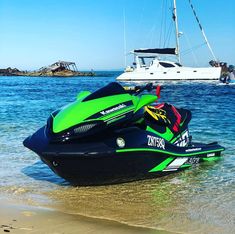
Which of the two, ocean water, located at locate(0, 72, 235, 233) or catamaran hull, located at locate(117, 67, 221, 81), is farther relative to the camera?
catamaran hull, located at locate(117, 67, 221, 81)

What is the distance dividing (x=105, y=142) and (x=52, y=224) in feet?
4.02

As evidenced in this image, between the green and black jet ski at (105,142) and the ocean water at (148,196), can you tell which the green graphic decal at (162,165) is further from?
the ocean water at (148,196)

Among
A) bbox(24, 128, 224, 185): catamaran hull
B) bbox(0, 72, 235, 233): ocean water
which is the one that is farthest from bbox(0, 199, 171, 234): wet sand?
bbox(24, 128, 224, 185): catamaran hull

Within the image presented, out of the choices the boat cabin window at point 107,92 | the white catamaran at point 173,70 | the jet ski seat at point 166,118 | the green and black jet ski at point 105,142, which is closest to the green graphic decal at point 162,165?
the green and black jet ski at point 105,142

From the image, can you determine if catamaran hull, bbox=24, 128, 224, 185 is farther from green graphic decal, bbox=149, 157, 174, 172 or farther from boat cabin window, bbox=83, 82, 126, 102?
boat cabin window, bbox=83, 82, 126, 102

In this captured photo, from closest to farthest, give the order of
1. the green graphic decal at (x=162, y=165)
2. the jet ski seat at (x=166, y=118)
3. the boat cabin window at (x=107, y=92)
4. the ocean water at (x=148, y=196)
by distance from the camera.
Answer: the ocean water at (x=148, y=196) → the boat cabin window at (x=107, y=92) → the green graphic decal at (x=162, y=165) → the jet ski seat at (x=166, y=118)

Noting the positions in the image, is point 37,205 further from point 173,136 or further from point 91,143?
point 173,136

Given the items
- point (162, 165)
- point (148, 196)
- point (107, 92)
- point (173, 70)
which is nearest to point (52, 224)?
point (148, 196)

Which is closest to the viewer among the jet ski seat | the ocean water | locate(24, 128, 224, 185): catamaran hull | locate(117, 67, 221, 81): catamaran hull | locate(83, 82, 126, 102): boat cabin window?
the ocean water

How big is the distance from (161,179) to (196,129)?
4.79 m

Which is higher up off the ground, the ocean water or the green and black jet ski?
the green and black jet ski

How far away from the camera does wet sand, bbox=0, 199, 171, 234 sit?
11.9 feet

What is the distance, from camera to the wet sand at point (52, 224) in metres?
3.64

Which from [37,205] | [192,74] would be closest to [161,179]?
[37,205]
